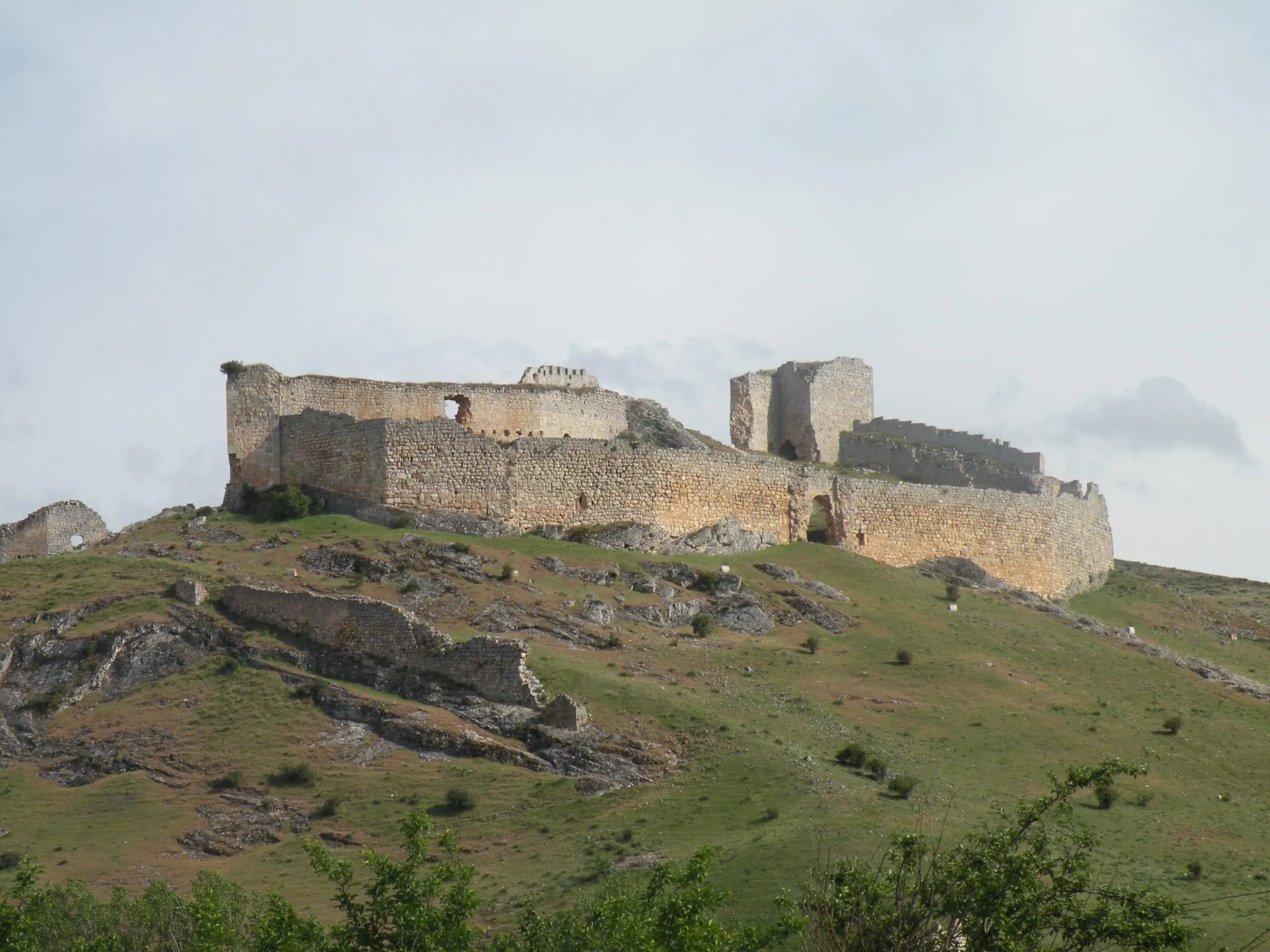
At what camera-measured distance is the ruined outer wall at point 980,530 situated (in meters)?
60.4

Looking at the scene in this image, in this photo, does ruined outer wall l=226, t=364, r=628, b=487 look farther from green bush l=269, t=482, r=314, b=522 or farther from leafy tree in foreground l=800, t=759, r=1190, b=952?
leafy tree in foreground l=800, t=759, r=1190, b=952

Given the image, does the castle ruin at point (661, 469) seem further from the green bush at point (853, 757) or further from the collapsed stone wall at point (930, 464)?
the green bush at point (853, 757)

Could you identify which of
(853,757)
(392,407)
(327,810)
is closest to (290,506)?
(392,407)

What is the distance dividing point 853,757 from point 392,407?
25.2 metres

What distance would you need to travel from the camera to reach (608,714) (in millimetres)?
39812

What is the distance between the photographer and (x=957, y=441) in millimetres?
71375

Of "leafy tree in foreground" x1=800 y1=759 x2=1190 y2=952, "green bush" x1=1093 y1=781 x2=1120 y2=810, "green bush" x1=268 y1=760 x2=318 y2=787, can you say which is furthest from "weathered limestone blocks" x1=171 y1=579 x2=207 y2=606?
"leafy tree in foreground" x1=800 y1=759 x2=1190 y2=952

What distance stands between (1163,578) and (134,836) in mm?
49624

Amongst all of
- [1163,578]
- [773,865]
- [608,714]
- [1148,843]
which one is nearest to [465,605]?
[608,714]

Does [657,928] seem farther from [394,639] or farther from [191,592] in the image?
[191,592]

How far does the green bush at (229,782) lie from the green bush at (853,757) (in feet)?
43.9

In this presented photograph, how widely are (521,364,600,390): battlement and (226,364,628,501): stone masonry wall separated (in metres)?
0.51

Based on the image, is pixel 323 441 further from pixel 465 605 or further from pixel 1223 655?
pixel 1223 655

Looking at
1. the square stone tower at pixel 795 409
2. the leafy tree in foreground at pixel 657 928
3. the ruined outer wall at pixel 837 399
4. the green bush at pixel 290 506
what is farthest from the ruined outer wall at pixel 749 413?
the leafy tree in foreground at pixel 657 928
